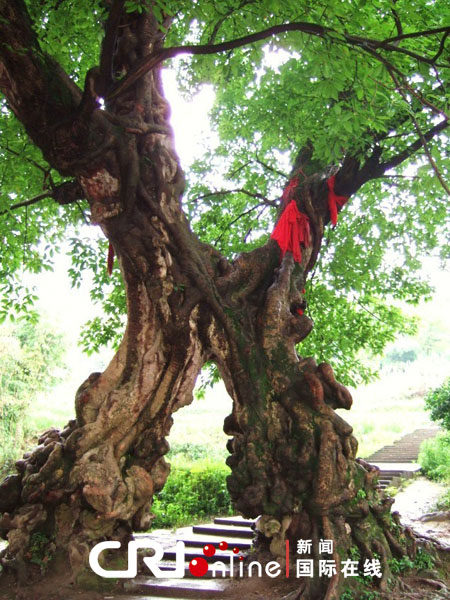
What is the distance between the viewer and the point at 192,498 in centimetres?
986

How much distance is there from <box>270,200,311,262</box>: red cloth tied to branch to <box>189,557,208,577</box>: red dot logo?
3702 millimetres

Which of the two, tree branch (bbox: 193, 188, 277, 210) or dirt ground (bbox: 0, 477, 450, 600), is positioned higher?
tree branch (bbox: 193, 188, 277, 210)

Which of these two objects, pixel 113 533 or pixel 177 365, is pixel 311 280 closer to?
pixel 177 365

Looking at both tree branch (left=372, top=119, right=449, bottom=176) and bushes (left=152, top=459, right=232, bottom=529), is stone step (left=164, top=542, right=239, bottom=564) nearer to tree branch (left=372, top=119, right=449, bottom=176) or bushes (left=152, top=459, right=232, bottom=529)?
bushes (left=152, top=459, right=232, bottom=529)

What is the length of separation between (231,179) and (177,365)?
5.09 meters

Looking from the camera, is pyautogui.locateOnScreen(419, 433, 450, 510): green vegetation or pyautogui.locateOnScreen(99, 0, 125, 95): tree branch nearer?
pyautogui.locateOnScreen(99, 0, 125, 95): tree branch

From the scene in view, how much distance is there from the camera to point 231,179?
10195mm

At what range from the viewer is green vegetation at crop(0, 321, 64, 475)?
16.0 meters

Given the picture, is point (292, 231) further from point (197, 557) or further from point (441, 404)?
point (441, 404)

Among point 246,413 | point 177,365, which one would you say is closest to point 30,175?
point 177,365

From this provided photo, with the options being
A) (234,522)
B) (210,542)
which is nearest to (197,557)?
(210,542)

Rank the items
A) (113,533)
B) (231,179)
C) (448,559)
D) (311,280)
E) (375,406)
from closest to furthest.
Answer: (113,533) → (448,559) → (311,280) → (231,179) → (375,406)

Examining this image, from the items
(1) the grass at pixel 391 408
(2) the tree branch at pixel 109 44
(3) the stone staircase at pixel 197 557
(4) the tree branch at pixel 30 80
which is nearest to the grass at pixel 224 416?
(1) the grass at pixel 391 408

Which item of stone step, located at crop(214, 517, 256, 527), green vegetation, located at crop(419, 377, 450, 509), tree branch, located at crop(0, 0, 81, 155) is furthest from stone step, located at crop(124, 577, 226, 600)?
green vegetation, located at crop(419, 377, 450, 509)
